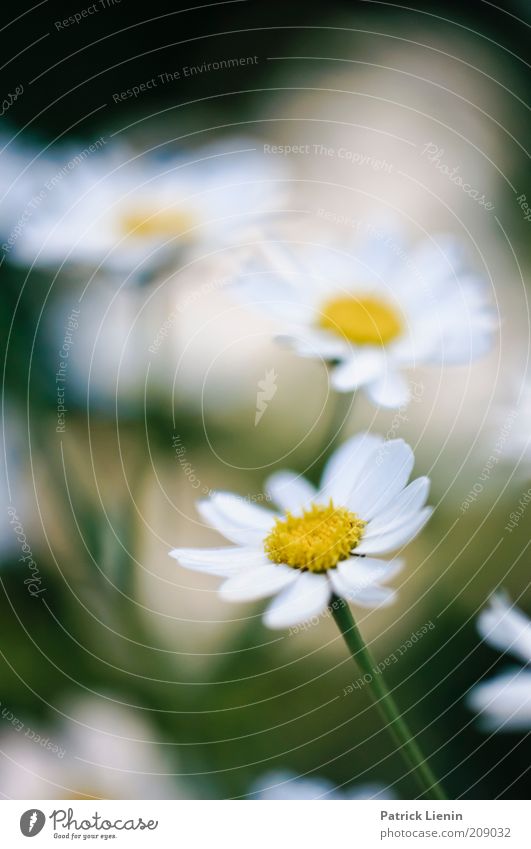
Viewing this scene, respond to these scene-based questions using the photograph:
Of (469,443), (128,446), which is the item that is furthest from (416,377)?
(128,446)

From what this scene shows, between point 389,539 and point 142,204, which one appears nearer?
point 389,539

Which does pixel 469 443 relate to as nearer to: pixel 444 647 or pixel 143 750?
pixel 444 647

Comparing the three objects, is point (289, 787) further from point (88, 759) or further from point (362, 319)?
point (362, 319)

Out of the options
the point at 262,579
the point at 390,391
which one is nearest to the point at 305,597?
the point at 262,579

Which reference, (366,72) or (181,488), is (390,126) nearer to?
(366,72)
